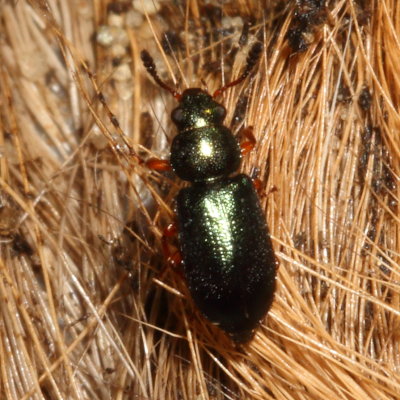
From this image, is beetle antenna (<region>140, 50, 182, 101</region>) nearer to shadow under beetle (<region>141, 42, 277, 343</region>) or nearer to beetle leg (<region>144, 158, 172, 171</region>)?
shadow under beetle (<region>141, 42, 277, 343</region>)

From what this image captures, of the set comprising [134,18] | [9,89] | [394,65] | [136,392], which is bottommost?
[136,392]

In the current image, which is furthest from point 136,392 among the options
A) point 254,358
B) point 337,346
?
point 337,346

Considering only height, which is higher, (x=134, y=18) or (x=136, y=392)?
(x=134, y=18)

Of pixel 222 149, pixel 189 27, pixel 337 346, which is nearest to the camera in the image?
pixel 337 346

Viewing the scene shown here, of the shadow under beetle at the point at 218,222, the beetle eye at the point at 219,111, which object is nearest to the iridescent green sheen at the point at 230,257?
the shadow under beetle at the point at 218,222

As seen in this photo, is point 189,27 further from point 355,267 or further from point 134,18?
point 355,267

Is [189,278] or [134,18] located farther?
[134,18]

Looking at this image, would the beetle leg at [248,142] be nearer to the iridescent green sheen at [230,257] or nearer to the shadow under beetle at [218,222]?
the shadow under beetle at [218,222]
